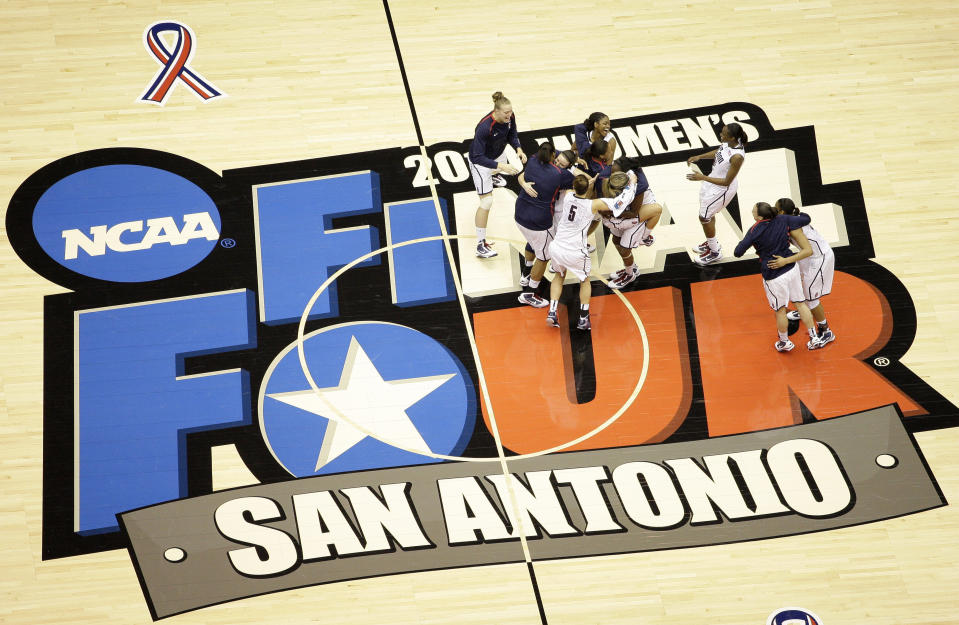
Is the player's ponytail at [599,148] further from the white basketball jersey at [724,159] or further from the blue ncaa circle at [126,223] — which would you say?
the blue ncaa circle at [126,223]

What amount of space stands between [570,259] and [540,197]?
624mm

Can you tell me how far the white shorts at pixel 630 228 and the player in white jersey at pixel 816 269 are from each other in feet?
3.84

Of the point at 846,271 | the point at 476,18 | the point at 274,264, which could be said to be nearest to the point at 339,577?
the point at 274,264

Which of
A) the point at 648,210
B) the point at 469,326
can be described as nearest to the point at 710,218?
the point at 648,210

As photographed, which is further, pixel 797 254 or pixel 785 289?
pixel 785 289

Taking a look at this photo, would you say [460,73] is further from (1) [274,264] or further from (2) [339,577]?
(2) [339,577]

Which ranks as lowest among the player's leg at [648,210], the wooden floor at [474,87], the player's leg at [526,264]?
the player's leg at [526,264]

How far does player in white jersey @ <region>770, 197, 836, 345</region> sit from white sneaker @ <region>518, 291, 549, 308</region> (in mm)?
2185

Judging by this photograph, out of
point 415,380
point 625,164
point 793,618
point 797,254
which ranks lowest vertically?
point 793,618

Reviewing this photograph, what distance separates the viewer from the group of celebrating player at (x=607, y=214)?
7.49 metres

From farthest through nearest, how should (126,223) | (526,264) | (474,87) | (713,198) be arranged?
(474,87) < (126,223) < (526,264) < (713,198)

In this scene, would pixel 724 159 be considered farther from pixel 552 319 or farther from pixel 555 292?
pixel 552 319

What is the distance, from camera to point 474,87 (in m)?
9.56

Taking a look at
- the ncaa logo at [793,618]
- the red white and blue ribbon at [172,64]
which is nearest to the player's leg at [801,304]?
the ncaa logo at [793,618]
